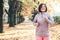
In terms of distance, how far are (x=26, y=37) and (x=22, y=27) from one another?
0.20 m

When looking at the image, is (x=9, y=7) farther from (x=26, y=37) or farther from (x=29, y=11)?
(x=26, y=37)

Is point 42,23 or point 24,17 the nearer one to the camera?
point 42,23

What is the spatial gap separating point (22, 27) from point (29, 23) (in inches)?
6.2

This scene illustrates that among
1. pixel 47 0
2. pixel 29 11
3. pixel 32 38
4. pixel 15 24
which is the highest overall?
pixel 47 0

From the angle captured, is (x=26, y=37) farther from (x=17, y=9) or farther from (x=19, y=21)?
(x=17, y=9)

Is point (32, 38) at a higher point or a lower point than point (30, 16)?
lower

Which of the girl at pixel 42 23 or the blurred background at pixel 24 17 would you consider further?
the blurred background at pixel 24 17

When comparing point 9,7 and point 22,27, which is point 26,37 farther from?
point 9,7

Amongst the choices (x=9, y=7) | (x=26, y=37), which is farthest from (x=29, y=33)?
(x=9, y=7)

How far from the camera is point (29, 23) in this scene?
330 cm

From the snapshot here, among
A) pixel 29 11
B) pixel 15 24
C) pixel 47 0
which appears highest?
pixel 47 0

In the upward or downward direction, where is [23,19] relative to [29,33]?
upward

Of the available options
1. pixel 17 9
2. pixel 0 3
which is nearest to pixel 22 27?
pixel 17 9

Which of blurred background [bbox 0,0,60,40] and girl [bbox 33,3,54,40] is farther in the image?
blurred background [bbox 0,0,60,40]
